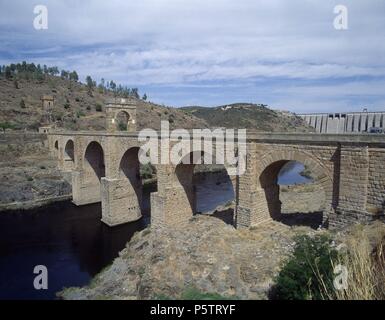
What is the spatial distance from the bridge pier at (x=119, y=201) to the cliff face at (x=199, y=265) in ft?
19.6

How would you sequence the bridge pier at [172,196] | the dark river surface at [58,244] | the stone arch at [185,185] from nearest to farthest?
1. the dark river surface at [58,244]
2. the bridge pier at [172,196]
3. the stone arch at [185,185]

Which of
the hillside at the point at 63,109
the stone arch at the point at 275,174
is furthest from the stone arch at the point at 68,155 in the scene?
the stone arch at the point at 275,174

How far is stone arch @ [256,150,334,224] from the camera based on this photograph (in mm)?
11883

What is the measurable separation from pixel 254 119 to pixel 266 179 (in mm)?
82954

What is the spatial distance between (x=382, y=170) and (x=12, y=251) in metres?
18.6

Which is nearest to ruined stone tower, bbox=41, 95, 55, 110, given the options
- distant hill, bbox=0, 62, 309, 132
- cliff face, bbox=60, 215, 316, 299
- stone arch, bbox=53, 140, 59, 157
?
distant hill, bbox=0, 62, 309, 132

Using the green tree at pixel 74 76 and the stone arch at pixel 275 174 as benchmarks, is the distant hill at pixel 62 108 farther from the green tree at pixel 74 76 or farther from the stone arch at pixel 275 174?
the stone arch at pixel 275 174

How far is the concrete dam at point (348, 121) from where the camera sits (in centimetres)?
1980

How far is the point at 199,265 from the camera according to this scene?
12.4 meters

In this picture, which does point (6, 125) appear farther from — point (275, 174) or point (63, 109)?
point (275, 174)

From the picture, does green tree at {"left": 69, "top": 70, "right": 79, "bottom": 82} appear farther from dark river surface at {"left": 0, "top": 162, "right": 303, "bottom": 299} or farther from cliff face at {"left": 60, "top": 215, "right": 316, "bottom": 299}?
cliff face at {"left": 60, "top": 215, "right": 316, "bottom": 299}

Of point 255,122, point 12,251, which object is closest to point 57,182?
point 12,251

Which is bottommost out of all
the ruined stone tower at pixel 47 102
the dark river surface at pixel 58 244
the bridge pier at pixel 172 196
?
the dark river surface at pixel 58 244

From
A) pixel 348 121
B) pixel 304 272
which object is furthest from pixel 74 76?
pixel 304 272
